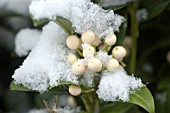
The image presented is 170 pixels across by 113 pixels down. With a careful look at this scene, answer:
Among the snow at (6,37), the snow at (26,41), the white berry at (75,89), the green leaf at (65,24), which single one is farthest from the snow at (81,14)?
the snow at (6,37)

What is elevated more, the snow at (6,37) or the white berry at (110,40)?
the snow at (6,37)

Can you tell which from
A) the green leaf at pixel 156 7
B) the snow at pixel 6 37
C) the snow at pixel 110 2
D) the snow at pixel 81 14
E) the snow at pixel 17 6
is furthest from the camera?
the snow at pixel 6 37

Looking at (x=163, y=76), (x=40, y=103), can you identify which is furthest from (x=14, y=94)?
(x=163, y=76)

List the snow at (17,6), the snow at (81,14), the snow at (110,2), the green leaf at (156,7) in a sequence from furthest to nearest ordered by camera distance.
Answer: the snow at (17,6), the green leaf at (156,7), the snow at (110,2), the snow at (81,14)

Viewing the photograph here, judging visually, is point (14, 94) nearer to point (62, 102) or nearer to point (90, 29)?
point (62, 102)

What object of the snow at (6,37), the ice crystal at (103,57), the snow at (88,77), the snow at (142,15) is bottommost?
the snow at (88,77)

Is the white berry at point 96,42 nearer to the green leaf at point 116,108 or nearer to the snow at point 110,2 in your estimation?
the snow at point 110,2

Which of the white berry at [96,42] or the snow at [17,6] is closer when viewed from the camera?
the white berry at [96,42]

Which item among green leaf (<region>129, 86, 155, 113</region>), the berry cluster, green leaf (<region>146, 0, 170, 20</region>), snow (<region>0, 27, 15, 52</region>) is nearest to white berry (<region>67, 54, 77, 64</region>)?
the berry cluster
